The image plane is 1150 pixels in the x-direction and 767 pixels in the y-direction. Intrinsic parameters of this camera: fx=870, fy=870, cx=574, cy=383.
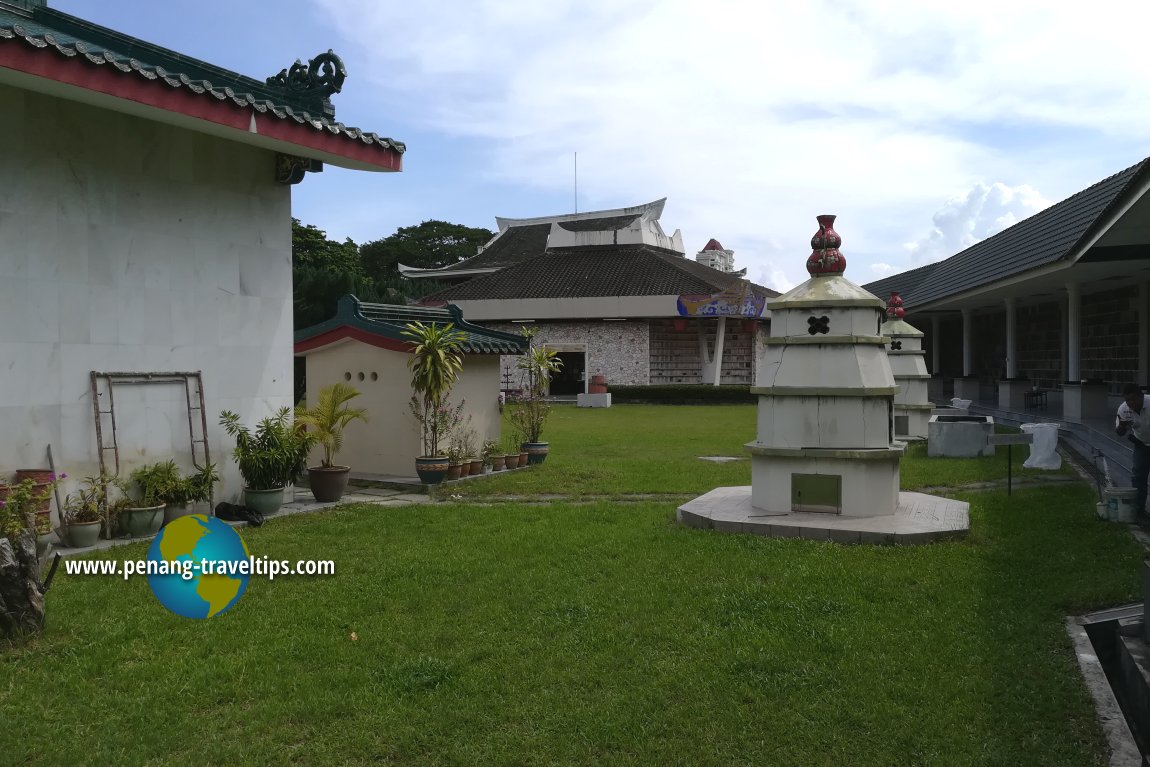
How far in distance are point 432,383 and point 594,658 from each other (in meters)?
7.44

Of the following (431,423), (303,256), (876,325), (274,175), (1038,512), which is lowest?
(1038,512)

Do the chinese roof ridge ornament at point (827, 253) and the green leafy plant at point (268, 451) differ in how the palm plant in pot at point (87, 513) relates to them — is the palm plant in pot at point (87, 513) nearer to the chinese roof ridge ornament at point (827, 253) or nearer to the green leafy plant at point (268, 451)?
the green leafy plant at point (268, 451)

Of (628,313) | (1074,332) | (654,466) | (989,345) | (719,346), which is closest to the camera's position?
(654,466)

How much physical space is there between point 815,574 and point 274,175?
7.48m

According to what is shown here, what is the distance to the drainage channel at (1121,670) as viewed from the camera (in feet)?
13.0

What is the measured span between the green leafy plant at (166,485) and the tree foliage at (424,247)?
50906 millimetres

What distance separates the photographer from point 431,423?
12523 millimetres

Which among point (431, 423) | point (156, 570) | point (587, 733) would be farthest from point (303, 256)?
point (587, 733)

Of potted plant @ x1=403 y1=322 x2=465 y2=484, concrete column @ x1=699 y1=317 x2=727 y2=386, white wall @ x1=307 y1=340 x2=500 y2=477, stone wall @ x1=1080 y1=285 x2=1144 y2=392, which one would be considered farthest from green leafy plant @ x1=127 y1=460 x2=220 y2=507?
concrete column @ x1=699 y1=317 x2=727 y2=386

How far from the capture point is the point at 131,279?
28.6 feet

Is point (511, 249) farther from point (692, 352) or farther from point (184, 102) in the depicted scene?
point (184, 102)

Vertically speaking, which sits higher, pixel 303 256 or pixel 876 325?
pixel 303 256

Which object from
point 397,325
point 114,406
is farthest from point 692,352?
point 114,406

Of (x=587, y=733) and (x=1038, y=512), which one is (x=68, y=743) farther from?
(x=1038, y=512)
